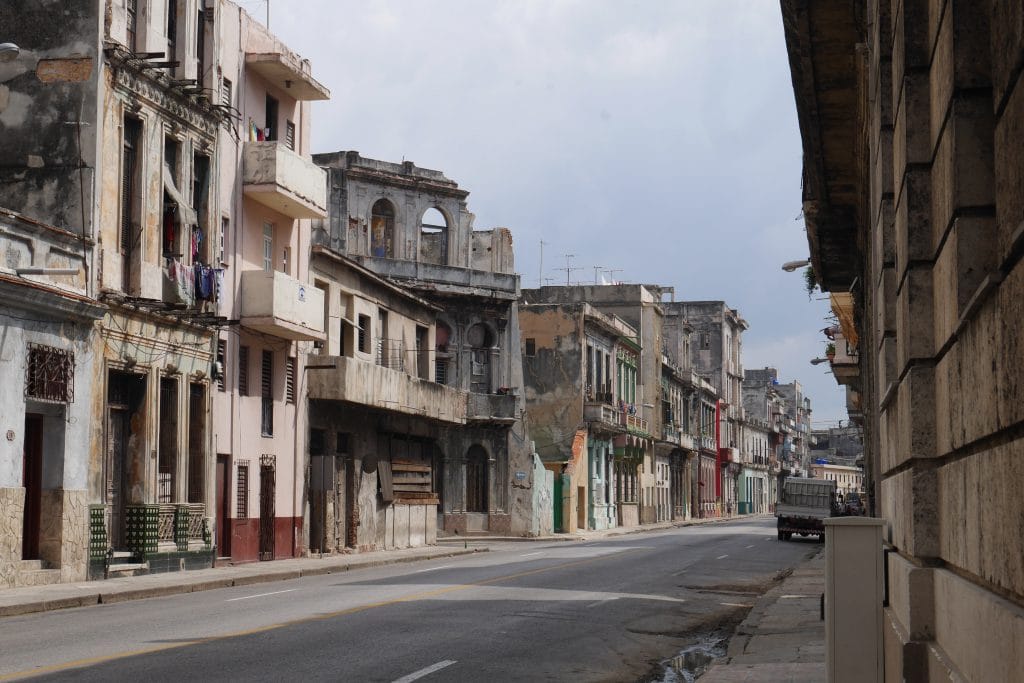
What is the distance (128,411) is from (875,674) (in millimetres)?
22640

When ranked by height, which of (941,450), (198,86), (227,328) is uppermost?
(198,86)

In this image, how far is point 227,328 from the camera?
32.6 meters

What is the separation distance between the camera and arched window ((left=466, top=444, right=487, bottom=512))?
54625 millimetres

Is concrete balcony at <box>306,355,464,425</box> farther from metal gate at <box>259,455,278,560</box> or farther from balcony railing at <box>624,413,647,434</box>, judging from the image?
balcony railing at <box>624,413,647,434</box>

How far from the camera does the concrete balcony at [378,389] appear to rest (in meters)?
37.6

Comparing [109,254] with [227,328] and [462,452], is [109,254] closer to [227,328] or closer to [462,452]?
[227,328]

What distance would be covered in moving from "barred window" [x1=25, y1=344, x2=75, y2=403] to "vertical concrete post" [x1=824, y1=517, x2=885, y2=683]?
19003 millimetres

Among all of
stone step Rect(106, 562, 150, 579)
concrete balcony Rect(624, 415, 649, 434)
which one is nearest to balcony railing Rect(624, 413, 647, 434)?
concrete balcony Rect(624, 415, 649, 434)

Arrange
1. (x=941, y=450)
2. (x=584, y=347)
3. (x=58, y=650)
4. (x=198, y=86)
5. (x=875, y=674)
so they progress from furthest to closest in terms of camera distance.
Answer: (x=584, y=347)
(x=198, y=86)
(x=58, y=650)
(x=875, y=674)
(x=941, y=450)

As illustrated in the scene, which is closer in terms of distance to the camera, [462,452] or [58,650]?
[58,650]

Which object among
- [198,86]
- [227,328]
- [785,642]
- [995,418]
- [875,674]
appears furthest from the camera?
[227,328]

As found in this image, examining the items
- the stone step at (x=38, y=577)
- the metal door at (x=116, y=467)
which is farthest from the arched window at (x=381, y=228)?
the stone step at (x=38, y=577)

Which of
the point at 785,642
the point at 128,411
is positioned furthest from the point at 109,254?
the point at 785,642

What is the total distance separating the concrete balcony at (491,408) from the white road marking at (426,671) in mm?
41558
